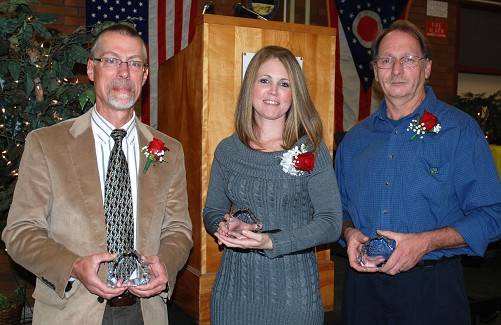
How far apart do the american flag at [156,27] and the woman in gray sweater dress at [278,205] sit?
332 centimetres

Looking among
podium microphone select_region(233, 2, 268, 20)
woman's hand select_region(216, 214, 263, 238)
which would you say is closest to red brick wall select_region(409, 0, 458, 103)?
podium microphone select_region(233, 2, 268, 20)

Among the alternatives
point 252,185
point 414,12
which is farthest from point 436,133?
point 414,12

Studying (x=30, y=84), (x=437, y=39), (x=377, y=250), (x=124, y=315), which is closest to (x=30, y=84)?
(x=30, y=84)

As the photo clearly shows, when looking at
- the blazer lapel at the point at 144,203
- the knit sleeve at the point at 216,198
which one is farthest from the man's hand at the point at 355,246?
the blazer lapel at the point at 144,203

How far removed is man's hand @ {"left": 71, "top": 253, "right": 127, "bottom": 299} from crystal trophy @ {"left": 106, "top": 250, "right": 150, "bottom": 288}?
2 centimetres

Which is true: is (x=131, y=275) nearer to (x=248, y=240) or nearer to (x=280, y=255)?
(x=248, y=240)

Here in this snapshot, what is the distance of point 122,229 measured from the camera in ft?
6.25

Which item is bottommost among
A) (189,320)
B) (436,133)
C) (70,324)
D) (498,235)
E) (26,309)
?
(26,309)

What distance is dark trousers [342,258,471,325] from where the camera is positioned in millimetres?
2086

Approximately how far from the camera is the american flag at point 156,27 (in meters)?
5.19

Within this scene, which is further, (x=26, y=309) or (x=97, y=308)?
(x=26, y=309)

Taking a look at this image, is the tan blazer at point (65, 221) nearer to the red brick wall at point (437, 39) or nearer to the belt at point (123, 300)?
the belt at point (123, 300)

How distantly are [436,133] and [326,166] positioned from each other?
1.51 ft

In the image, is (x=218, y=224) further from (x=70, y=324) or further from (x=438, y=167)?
(x=438, y=167)
